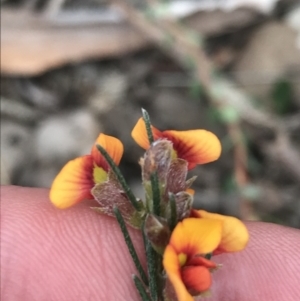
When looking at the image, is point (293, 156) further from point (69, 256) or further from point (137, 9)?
point (69, 256)

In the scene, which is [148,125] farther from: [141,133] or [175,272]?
[175,272]

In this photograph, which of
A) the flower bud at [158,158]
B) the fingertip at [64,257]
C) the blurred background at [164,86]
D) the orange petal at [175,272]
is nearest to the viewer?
the orange petal at [175,272]

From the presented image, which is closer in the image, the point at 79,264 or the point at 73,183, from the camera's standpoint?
the point at 73,183

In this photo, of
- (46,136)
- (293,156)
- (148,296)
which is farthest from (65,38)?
(148,296)

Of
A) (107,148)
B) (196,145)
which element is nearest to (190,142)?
(196,145)

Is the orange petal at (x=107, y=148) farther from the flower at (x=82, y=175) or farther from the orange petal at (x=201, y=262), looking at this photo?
the orange petal at (x=201, y=262)

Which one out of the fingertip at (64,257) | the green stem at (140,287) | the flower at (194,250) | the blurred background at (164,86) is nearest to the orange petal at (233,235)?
the flower at (194,250)

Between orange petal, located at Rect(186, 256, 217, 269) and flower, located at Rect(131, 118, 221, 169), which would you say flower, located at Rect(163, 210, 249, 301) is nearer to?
orange petal, located at Rect(186, 256, 217, 269)
